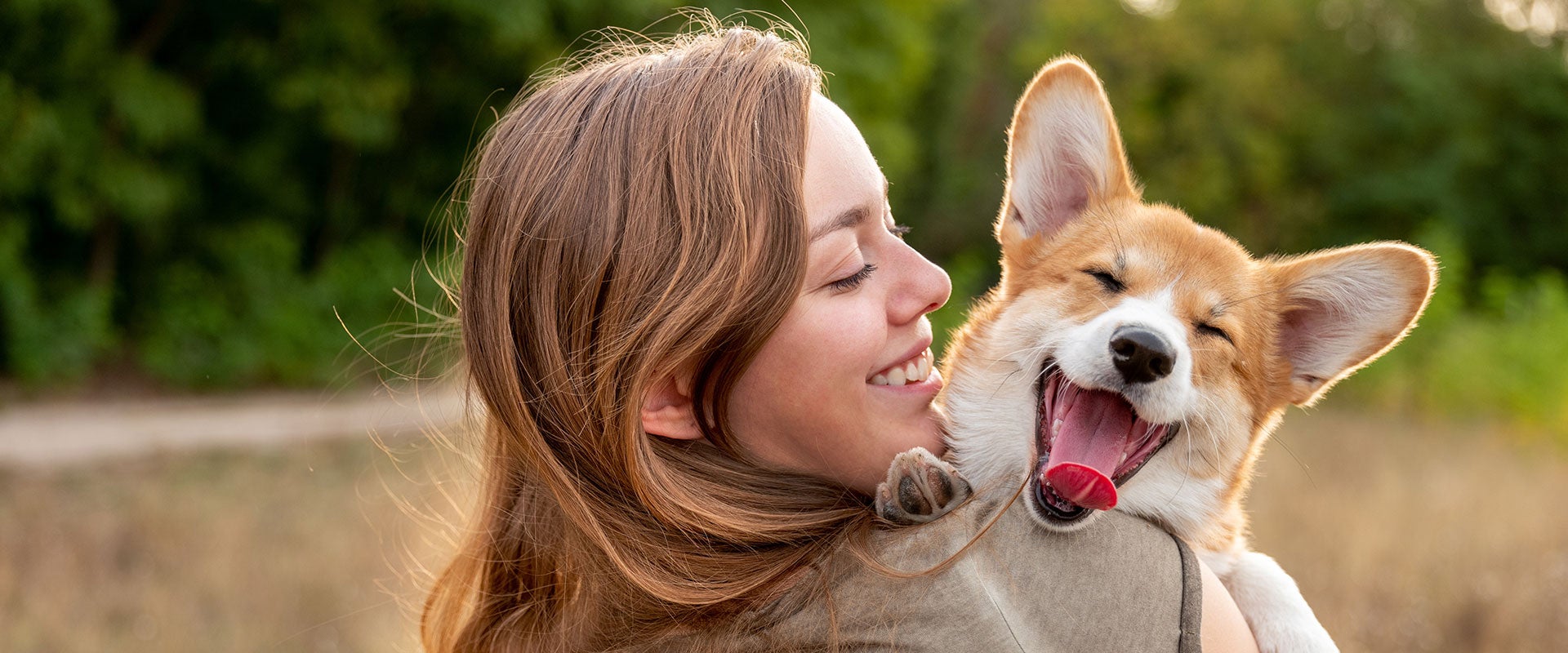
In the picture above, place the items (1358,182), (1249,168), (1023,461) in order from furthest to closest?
(1358,182)
(1249,168)
(1023,461)

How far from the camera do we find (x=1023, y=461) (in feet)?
7.41

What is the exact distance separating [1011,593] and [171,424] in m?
11.4

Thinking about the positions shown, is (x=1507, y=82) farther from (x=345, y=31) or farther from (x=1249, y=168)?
(x=345, y=31)

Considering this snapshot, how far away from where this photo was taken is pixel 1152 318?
7.41 ft

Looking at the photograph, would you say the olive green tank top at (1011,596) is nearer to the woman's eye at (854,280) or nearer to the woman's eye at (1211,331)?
the woman's eye at (854,280)

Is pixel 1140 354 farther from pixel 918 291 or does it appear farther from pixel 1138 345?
pixel 918 291

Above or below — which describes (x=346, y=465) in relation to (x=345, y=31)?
below

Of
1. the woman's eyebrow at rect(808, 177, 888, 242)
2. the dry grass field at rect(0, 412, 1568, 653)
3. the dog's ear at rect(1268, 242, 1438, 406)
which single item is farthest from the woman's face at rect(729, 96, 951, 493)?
the dry grass field at rect(0, 412, 1568, 653)

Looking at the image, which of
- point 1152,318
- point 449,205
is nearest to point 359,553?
point 449,205

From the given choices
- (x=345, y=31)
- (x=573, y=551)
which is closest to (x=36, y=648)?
(x=573, y=551)

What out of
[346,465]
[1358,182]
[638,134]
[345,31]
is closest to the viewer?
[638,134]

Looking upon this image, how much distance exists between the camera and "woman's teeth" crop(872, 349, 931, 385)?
6.91ft

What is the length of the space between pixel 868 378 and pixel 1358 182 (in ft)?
77.6

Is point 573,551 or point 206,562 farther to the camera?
point 206,562
